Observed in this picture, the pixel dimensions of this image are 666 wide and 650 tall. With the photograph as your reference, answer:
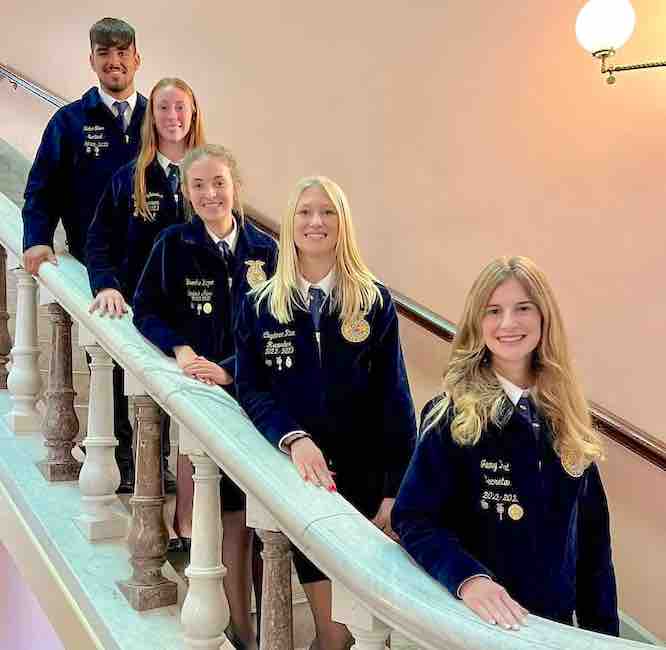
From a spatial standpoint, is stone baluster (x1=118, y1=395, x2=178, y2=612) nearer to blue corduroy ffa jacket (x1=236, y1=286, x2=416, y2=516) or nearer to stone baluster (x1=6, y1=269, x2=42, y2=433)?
blue corduroy ffa jacket (x1=236, y1=286, x2=416, y2=516)

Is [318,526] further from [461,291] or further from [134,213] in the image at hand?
[461,291]

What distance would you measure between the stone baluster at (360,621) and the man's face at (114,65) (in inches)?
68.9

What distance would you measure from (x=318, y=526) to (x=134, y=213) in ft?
4.01

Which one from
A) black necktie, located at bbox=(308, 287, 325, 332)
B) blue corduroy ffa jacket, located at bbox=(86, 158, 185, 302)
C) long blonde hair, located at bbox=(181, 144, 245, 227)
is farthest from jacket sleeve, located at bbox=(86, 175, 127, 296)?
black necktie, located at bbox=(308, 287, 325, 332)

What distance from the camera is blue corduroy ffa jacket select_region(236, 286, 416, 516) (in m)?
1.74

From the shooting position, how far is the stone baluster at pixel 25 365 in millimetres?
2467

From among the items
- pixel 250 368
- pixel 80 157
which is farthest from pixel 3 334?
Answer: pixel 250 368

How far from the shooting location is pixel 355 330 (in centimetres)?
175

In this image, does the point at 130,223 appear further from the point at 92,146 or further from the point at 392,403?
the point at 392,403

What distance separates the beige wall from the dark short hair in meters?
1.56

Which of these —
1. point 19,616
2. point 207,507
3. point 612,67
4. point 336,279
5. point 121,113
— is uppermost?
point 612,67

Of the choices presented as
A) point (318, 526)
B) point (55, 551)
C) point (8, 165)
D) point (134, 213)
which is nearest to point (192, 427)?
point (318, 526)

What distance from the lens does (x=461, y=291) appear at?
11.8ft

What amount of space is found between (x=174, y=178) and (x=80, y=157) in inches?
17.1
